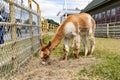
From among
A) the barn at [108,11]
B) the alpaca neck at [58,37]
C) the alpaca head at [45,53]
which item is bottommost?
the alpaca head at [45,53]

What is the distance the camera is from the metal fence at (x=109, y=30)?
77.8ft

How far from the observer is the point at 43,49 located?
7414 mm

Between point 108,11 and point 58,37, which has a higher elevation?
point 108,11

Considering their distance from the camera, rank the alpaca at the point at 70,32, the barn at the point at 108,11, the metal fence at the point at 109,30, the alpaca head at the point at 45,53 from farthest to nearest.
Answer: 1. the barn at the point at 108,11
2. the metal fence at the point at 109,30
3. the alpaca at the point at 70,32
4. the alpaca head at the point at 45,53

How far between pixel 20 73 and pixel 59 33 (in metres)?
2.25

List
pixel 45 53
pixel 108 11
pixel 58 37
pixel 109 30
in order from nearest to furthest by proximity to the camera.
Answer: pixel 45 53 < pixel 58 37 < pixel 109 30 < pixel 108 11

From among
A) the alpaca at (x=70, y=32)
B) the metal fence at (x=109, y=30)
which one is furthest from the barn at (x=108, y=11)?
the alpaca at (x=70, y=32)

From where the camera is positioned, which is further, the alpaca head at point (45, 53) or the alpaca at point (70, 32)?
the alpaca at point (70, 32)

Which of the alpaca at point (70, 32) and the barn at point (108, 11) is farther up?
the barn at point (108, 11)

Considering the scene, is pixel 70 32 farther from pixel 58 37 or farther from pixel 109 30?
pixel 109 30

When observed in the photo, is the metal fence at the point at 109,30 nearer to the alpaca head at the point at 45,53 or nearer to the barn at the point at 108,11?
the barn at the point at 108,11

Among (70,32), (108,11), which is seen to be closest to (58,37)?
(70,32)

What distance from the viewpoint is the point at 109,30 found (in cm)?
2566

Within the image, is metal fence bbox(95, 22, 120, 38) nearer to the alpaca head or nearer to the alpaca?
the alpaca
